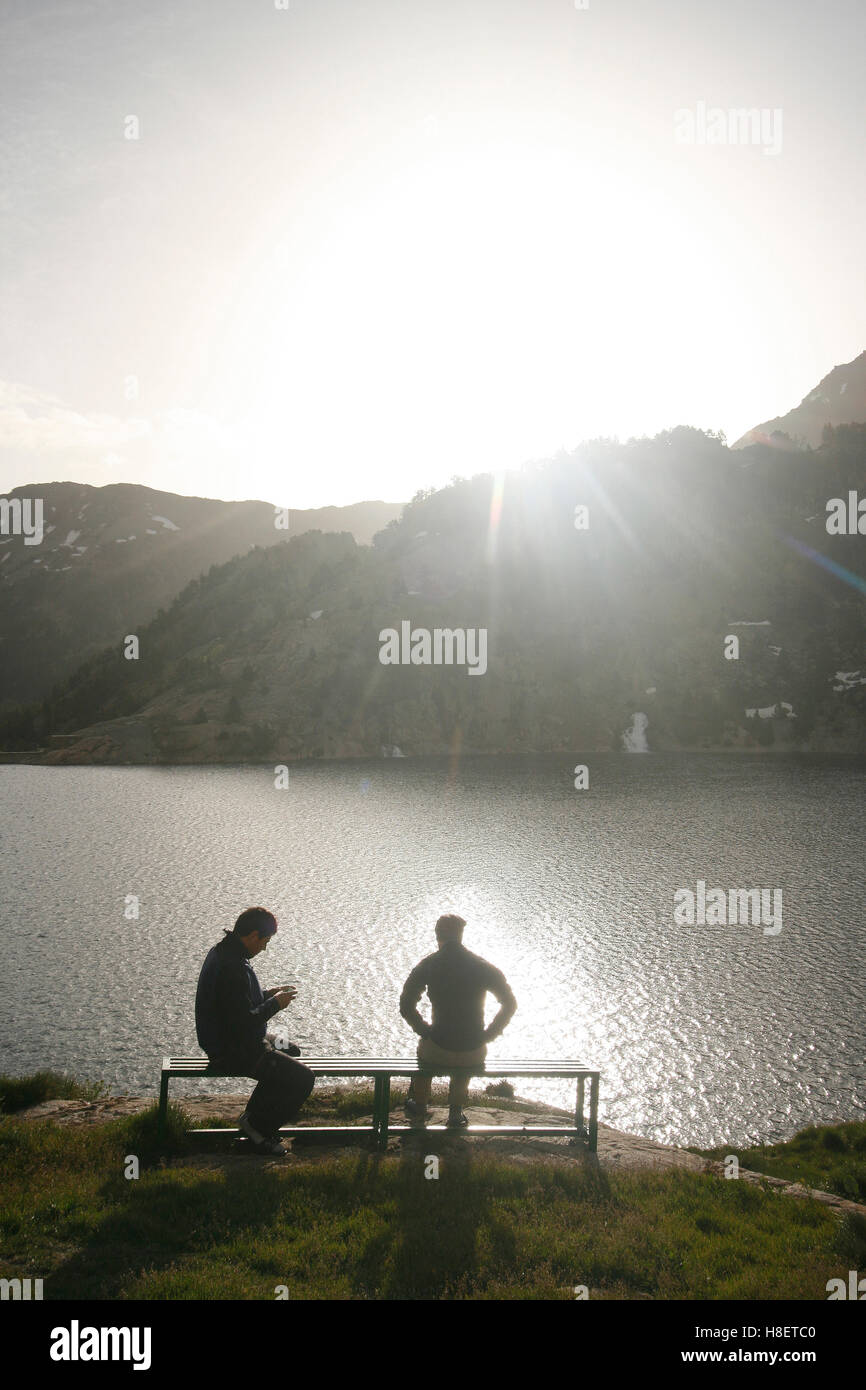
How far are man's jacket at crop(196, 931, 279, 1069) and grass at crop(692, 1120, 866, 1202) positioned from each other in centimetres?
846

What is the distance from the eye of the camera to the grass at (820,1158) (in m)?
12.9

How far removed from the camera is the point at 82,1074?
60.2ft

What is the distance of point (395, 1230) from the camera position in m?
8.39

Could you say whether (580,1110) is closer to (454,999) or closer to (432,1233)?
(454,999)

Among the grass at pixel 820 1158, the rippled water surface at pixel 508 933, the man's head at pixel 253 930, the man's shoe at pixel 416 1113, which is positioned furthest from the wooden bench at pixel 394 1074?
the rippled water surface at pixel 508 933

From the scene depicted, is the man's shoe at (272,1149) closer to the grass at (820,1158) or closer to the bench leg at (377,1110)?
the bench leg at (377,1110)

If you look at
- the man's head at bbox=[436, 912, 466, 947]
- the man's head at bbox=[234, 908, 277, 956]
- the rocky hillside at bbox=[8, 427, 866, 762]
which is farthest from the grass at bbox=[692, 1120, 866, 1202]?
the rocky hillside at bbox=[8, 427, 866, 762]

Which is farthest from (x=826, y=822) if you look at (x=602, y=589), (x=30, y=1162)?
(x=602, y=589)

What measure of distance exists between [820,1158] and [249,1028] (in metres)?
10.2

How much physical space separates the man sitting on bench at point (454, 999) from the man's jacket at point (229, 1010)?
203 cm

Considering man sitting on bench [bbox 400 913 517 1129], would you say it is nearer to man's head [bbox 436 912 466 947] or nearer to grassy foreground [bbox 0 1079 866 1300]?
man's head [bbox 436 912 466 947]

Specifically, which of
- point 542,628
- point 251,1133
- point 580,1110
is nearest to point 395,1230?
point 251,1133

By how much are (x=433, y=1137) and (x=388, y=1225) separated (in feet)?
10.5
